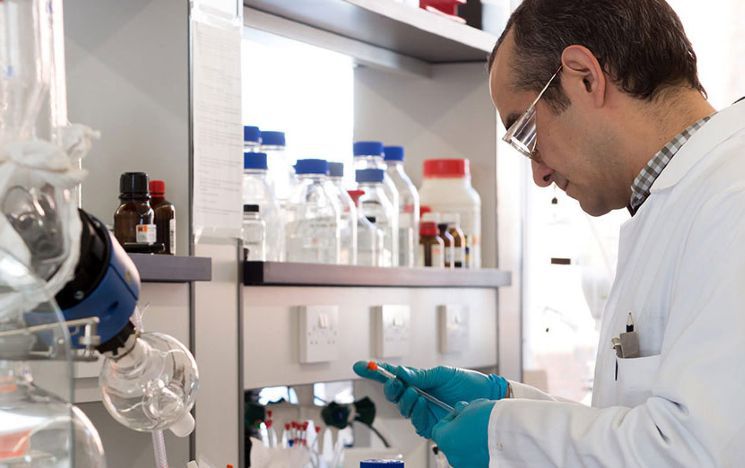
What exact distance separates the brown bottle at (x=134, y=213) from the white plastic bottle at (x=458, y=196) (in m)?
1.07

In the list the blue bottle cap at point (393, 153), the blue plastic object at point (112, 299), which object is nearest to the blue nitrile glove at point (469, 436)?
the blue plastic object at point (112, 299)

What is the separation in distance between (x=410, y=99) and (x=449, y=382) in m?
1.15

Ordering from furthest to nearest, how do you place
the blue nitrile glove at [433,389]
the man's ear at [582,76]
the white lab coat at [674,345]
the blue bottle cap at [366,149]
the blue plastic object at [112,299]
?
1. the blue bottle cap at [366,149]
2. the blue nitrile glove at [433,389]
3. the man's ear at [582,76]
4. the white lab coat at [674,345]
5. the blue plastic object at [112,299]

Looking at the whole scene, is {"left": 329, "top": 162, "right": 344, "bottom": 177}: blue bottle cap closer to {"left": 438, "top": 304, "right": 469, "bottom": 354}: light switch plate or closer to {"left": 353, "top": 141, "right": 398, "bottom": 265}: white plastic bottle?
{"left": 353, "top": 141, "right": 398, "bottom": 265}: white plastic bottle

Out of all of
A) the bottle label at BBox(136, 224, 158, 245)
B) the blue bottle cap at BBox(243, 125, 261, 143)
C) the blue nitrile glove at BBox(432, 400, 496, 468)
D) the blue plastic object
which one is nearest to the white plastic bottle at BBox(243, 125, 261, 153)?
A: the blue bottle cap at BBox(243, 125, 261, 143)

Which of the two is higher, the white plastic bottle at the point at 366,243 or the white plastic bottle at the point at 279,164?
the white plastic bottle at the point at 279,164

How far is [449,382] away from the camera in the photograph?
179cm

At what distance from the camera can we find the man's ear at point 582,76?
151 centimetres

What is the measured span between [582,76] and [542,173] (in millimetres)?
210

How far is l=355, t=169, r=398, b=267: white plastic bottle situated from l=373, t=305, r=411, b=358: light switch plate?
0.36 ft

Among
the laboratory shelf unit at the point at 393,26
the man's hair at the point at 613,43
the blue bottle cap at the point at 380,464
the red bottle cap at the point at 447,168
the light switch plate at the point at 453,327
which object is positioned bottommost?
the blue bottle cap at the point at 380,464

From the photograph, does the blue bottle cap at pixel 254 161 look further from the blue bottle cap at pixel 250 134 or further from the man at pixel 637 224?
the man at pixel 637 224

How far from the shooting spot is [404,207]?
97.9 inches

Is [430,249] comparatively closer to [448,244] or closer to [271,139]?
[448,244]
